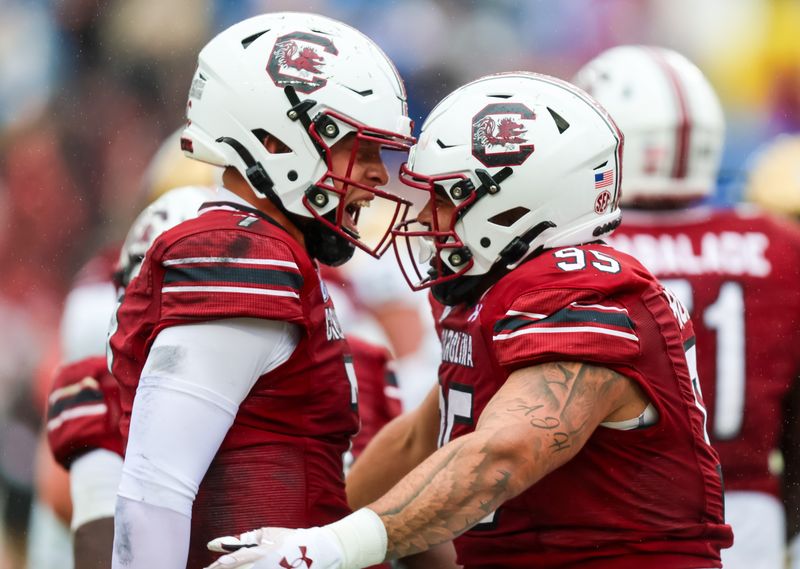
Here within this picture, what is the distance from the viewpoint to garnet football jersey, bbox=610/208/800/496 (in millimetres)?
4117

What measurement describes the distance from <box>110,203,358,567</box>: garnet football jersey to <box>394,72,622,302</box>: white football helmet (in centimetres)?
29

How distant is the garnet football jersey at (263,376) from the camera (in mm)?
2258

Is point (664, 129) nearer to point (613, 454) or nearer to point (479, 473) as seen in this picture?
point (613, 454)

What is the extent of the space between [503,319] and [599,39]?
5.89 meters

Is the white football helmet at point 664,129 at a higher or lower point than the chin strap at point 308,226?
higher

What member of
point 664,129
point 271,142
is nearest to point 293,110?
point 271,142

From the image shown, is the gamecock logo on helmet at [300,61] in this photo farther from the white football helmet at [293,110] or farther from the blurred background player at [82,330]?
the blurred background player at [82,330]

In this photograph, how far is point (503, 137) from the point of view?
253cm

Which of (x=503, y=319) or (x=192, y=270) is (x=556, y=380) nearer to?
(x=503, y=319)

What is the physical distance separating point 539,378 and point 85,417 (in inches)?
64.6

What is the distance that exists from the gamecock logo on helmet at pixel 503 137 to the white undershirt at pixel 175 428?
58 centimetres

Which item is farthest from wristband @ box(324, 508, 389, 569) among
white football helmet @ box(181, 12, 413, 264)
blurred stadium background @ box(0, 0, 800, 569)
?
blurred stadium background @ box(0, 0, 800, 569)

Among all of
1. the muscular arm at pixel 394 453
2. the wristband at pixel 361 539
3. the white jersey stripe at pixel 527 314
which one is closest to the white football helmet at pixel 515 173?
the white jersey stripe at pixel 527 314

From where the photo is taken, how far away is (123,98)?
7453 millimetres
